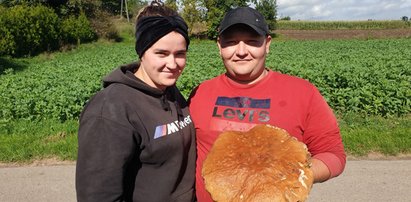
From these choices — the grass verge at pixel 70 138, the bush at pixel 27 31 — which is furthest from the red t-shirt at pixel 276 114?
the bush at pixel 27 31

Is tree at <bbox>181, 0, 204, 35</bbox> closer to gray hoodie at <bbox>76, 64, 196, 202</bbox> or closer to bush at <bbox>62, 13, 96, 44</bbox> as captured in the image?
bush at <bbox>62, 13, 96, 44</bbox>

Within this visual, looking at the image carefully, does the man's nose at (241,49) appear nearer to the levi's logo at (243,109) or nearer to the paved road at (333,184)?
the levi's logo at (243,109)

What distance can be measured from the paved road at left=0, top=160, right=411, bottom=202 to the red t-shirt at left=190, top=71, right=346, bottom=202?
266 cm

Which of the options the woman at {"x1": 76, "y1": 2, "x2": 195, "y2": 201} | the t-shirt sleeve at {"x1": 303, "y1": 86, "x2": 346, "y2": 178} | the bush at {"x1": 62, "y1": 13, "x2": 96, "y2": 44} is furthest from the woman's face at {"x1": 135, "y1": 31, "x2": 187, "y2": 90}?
the bush at {"x1": 62, "y1": 13, "x2": 96, "y2": 44}

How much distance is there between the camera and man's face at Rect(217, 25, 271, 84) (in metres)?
2.36

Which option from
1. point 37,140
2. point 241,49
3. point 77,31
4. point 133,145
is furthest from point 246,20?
point 77,31

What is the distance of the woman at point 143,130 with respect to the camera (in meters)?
1.95

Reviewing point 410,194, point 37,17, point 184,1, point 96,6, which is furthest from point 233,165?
point 184,1

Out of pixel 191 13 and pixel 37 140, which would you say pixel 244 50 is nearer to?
pixel 37 140

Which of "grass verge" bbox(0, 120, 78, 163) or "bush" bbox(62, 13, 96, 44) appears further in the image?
"bush" bbox(62, 13, 96, 44)

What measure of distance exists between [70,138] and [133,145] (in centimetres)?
542

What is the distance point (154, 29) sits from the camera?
2.15 meters

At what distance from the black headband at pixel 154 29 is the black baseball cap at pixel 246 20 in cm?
30

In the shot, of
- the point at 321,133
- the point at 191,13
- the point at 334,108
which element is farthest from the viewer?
the point at 191,13
